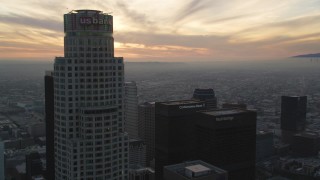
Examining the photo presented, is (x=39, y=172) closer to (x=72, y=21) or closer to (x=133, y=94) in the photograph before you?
(x=133, y=94)

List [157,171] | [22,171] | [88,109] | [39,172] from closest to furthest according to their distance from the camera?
1. [88,109]
2. [157,171]
3. [39,172]
4. [22,171]

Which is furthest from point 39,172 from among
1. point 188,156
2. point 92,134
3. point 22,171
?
point 92,134

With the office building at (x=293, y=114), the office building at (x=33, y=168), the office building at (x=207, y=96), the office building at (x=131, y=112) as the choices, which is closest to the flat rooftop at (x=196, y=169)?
the office building at (x=33, y=168)

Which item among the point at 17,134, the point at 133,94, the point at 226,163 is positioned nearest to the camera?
the point at 226,163

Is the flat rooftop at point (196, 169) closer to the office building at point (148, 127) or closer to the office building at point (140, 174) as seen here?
the office building at point (140, 174)

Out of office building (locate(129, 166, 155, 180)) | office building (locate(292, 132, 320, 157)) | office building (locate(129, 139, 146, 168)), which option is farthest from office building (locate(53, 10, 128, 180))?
office building (locate(292, 132, 320, 157))

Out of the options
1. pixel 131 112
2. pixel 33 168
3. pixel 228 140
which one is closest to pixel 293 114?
pixel 131 112

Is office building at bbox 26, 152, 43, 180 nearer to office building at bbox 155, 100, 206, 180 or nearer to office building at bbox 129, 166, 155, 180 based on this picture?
office building at bbox 129, 166, 155, 180
